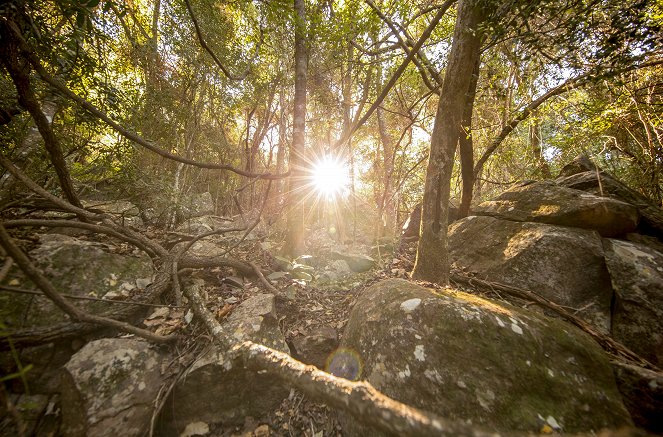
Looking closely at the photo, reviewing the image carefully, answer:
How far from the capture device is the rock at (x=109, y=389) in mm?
2067

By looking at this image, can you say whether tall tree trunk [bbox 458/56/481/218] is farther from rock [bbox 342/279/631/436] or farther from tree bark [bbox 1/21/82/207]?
tree bark [bbox 1/21/82/207]

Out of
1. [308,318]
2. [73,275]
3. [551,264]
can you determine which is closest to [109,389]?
[73,275]

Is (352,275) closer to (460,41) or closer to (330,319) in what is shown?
(330,319)

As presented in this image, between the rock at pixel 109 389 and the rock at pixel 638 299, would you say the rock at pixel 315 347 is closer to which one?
the rock at pixel 109 389

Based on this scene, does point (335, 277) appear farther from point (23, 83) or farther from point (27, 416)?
point (23, 83)

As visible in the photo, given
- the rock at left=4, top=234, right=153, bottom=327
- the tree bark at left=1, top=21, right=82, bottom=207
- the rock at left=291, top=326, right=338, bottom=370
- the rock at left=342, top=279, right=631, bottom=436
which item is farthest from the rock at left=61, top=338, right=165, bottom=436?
the tree bark at left=1, top=21, right=82, bottom=207

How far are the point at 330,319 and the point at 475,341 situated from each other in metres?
1.95

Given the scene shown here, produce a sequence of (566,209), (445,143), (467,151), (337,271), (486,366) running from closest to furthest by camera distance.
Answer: (486,366) → (445,143) → (566,209) → (467,151) → (337,271)

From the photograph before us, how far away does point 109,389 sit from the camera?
2221 mm

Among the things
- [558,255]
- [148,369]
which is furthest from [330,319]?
[558,255]

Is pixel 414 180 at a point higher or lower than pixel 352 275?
higher

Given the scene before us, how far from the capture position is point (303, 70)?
6.12 metres

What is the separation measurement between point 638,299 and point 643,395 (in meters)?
1.61

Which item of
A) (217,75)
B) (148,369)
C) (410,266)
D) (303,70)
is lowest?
(148,369)
